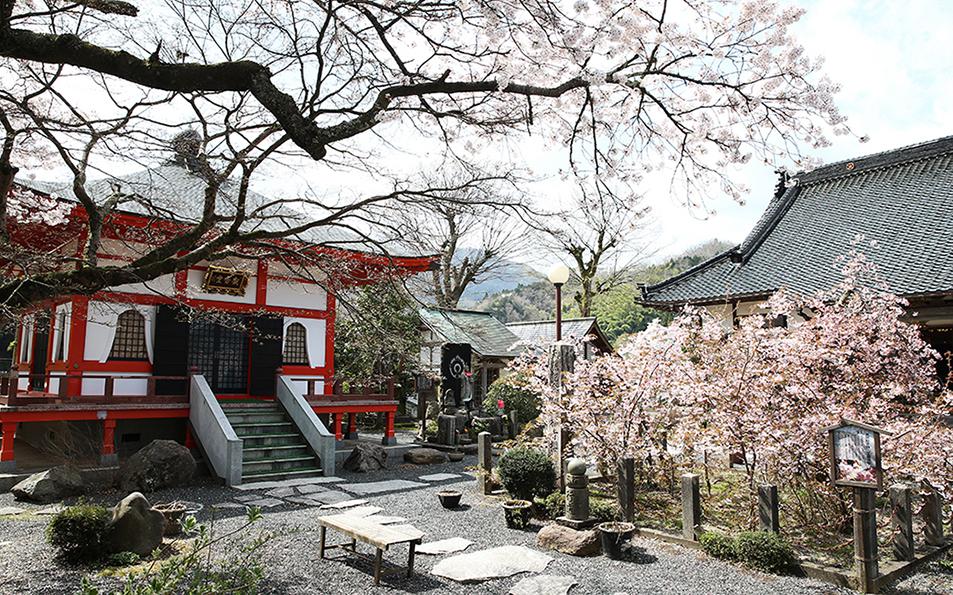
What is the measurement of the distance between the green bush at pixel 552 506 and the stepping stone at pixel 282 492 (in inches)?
162

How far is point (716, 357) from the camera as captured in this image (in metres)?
8.12

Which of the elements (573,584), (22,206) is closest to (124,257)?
(22,206)

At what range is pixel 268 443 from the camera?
12148mm

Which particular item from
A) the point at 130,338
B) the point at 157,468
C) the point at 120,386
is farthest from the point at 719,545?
the point at 130,338

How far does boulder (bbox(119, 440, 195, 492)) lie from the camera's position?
32.3 feet

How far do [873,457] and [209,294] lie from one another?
12.2 metres

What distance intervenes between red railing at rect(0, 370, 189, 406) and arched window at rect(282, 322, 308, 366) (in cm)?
267

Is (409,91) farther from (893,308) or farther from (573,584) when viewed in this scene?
(893,308)

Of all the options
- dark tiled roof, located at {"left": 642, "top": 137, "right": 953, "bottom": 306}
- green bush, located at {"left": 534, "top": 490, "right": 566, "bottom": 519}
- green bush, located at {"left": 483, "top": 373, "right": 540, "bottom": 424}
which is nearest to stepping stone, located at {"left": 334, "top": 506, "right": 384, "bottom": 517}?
green bush, located at {"left": 534, "top": 490, "right": 566, "bottom": 519}

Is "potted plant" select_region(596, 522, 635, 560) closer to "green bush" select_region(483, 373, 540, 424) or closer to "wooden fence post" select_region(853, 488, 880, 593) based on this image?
"wooden fence post" select_region(853, 488, 880, 593)

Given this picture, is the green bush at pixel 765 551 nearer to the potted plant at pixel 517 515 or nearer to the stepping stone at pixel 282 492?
the potted plant at pixel 517 515

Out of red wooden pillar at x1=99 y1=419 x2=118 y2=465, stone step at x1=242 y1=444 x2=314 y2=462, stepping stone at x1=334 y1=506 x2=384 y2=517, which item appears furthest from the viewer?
stone step at x1=242 y1=444 x2=314 y2=462

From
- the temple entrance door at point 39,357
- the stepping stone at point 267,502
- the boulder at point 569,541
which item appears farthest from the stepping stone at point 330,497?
the temple entrance door at point 39,357

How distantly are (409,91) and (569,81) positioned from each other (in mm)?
1160
